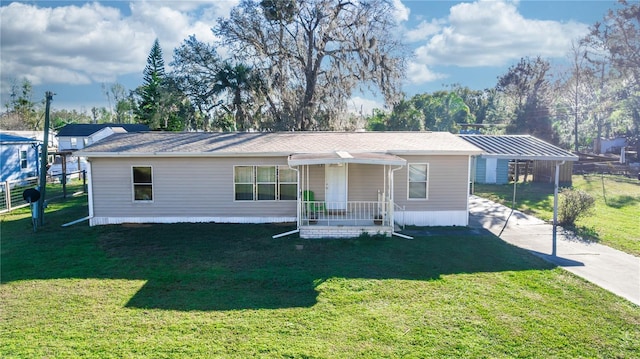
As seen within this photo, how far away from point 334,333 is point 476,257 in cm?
531

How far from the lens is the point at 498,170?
79.0 feet

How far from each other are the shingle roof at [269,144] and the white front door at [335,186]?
2.09ft

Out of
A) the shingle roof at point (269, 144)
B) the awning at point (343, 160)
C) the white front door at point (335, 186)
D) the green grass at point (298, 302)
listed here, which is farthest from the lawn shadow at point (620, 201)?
the white front door at point (335, 186)

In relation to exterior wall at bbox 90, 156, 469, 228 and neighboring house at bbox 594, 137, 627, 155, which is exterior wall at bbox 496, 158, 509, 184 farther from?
neighboring house at bbox 594, 137, 627, 155

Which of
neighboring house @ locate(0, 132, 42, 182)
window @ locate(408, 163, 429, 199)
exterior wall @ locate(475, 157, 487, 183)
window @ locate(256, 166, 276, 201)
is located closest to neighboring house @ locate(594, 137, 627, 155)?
exterior wall @ locate(475, 157, 487, 183)

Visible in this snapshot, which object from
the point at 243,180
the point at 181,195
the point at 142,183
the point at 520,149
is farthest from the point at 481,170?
the point at 142,183

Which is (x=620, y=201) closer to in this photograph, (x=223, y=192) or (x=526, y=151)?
(x=526, y=151)

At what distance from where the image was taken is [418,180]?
13.1 meters

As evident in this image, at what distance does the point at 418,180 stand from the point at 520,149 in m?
4.42

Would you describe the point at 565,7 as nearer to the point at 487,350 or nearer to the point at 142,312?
the point at 487,350

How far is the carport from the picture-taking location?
40.5 feet

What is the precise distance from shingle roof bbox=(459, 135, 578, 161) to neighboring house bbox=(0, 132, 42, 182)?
2423 centimetres

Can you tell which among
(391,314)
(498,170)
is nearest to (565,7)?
(498,170)

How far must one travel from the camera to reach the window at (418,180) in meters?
13.0
